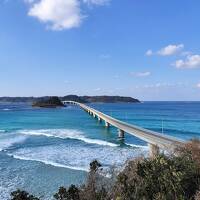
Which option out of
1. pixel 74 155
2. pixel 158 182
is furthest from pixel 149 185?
pixel 74 155

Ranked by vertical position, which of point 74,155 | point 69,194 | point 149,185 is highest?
point 149,185

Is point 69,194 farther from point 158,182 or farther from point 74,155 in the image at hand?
point 74,155

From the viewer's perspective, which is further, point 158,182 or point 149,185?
point 158,182

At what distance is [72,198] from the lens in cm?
1304

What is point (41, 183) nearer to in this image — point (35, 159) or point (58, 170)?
point (58, 170)

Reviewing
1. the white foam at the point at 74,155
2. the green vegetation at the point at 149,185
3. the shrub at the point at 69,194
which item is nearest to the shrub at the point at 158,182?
the green vegetation at the point at 149,185

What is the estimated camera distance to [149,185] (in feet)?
45.8

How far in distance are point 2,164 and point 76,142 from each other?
15.0 meters

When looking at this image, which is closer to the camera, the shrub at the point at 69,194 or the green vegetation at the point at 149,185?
the shrub at the point at 69,194

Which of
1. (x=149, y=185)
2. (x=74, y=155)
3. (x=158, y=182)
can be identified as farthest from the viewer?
(x=74, y=155)

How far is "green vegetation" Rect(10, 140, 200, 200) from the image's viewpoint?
13.2m

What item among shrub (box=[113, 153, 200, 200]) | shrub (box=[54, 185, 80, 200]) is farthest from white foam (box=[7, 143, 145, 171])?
shrub (box=[54, 185, 80, 200])

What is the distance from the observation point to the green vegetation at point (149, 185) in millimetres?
13242

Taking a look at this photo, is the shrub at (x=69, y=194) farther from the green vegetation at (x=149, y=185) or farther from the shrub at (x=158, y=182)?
the shrub at (x=158, y=182)
